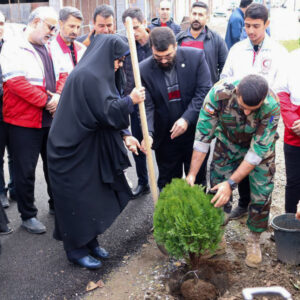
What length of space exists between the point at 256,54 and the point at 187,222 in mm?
2394

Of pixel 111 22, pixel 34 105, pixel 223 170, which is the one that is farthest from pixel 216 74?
pixel 34 105

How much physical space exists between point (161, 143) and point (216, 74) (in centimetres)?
171

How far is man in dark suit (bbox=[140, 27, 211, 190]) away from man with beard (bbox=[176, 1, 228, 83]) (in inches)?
53.1

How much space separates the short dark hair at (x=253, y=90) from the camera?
10.5 feet

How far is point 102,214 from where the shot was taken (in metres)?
3.78

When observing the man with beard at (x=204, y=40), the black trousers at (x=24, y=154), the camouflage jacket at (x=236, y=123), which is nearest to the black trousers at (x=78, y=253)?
the black trousers at (x=24, y=154)

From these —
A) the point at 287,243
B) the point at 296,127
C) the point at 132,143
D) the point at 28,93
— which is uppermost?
Result: the point at 28,93

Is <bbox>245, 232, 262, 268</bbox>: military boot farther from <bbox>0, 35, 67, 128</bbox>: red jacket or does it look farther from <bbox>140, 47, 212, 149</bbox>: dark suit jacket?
<bbox>0, 35, 67, 128</bbox>: red jacket

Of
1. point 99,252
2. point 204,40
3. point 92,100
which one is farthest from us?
point 204,40

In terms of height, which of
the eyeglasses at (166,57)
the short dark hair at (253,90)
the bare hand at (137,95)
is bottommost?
the bare hand at (137,95)

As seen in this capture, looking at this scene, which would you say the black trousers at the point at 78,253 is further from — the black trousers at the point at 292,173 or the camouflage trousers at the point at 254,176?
the black trousers at the point at 292,173

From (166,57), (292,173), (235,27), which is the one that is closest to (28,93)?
(166,57)

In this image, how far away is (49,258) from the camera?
13.5 ft

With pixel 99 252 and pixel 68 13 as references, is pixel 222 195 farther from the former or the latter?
pixel 68 13
